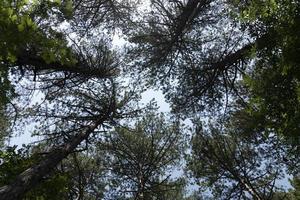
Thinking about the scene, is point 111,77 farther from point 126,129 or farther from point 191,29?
point 191,29

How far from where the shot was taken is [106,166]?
48.4ft

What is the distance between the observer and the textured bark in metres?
7.39

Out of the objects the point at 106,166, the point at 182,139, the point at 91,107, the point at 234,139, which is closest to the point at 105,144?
the point at 106,166

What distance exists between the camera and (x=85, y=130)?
12.3 metres

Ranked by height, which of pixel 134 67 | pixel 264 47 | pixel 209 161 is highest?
pixel 134 67

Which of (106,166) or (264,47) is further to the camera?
(106,166)

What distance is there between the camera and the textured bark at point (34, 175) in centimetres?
739

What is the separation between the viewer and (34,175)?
329 inches

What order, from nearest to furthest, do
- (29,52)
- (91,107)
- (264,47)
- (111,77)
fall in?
(264,47), (29,52), (91,107), (111,77)

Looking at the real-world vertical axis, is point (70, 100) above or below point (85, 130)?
above

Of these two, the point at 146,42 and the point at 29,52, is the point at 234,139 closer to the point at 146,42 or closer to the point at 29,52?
the point at 146,42

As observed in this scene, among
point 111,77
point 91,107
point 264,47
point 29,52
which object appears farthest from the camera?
point 111,77

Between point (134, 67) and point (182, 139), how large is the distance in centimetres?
353

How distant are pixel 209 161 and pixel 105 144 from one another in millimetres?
4124
